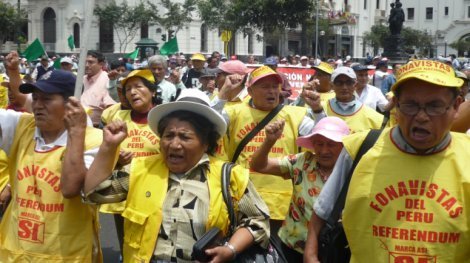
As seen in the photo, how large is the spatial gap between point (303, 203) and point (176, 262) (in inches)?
58.0

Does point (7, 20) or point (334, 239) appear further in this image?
point (7, 20)

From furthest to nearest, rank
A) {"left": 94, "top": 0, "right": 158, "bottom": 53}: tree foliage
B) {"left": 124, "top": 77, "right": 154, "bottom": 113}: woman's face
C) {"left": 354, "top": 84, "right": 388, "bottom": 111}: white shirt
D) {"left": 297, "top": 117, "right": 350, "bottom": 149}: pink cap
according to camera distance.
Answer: {"left": 94, "top": 0, "right": 158, "bottom": 53}: tree foliage, {"left": 354, "top": 84, "right": 388, "bottom": 111}: white shirt, {"left": 124, "top": 77, "right": 154, "bottom": 113}: woman's face, {"left": 297, "top": 117, "right": 350, "bottom": 149}: pink cap

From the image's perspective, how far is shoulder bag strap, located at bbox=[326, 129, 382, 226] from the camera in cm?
277

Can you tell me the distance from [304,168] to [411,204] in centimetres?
178

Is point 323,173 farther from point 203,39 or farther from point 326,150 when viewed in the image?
point 203,39

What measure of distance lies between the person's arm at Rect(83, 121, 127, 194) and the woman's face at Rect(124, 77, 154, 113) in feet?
7.47

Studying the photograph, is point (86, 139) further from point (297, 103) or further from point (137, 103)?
point (297, 103)

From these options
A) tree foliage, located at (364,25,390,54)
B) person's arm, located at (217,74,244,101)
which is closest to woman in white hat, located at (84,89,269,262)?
person's arm, located at (217,74,244,101)

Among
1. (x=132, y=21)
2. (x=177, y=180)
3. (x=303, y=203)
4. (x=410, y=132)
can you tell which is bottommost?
(x=303, y=203)

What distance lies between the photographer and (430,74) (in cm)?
246

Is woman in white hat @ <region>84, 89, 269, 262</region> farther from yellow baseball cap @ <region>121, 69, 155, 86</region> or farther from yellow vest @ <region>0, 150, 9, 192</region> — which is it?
yellow baseball cap @ <region>121, 69, 155, 86</region>

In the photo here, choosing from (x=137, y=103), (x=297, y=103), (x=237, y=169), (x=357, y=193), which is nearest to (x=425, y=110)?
(x=357, y=193)

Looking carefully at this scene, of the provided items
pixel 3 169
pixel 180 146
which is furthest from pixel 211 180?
pixel 3 169

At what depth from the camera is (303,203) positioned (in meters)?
4.24
